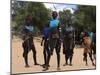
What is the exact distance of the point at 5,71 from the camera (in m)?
2.41

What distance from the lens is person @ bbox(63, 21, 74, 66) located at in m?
2.68

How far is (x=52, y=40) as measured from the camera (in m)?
2.62

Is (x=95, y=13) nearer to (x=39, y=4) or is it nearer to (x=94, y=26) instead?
(x=94, y=26)

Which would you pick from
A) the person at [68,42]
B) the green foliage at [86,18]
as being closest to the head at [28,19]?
the person at [68,42]

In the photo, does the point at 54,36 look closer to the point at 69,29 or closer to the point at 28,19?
the point at 69,29

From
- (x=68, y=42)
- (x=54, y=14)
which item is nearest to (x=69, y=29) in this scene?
(x=68, y=42)

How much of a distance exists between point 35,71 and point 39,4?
0.75 meters

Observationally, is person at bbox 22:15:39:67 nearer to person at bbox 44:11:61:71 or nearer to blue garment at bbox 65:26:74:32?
person at bbox 44:11:61:71

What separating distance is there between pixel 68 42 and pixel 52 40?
21 centimetres

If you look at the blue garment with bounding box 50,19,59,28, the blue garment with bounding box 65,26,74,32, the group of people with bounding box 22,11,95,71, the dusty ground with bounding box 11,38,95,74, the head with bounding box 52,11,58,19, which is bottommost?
the dusty ground with bounding box 11,38,95,74

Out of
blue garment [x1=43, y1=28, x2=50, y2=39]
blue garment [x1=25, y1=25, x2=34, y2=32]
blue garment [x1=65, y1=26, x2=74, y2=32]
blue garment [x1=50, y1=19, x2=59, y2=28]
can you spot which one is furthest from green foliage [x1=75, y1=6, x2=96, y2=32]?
blue garment [x1=25, y1=25, x2=34, y2=32]

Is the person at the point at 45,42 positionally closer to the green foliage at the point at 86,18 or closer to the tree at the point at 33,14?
the tree at the point at 33,14

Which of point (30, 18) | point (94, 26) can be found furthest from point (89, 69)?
point (30, 18)

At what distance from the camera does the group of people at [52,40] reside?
2.51 metres
